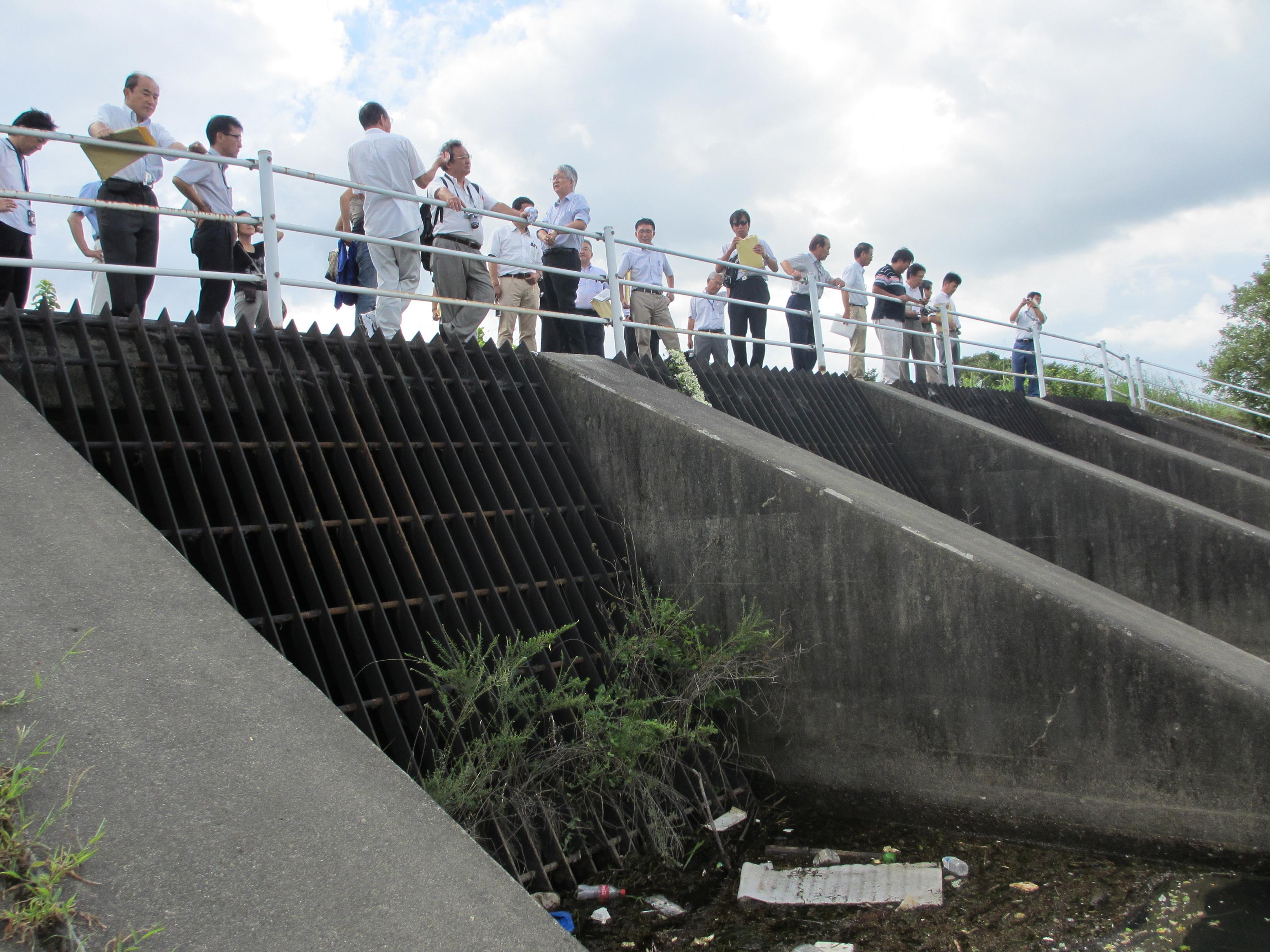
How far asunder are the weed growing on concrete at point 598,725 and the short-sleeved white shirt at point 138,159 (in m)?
3.24

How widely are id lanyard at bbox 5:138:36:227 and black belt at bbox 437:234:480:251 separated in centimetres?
257

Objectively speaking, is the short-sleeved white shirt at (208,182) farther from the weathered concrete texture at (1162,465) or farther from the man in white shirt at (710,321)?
the weathered concrete texture at (1162,465)

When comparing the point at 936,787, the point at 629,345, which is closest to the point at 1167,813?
the point at 936,787

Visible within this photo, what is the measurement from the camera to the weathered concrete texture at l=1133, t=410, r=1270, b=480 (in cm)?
1394

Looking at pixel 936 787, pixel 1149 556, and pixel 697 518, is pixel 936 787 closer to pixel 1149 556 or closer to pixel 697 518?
pixel 697 518

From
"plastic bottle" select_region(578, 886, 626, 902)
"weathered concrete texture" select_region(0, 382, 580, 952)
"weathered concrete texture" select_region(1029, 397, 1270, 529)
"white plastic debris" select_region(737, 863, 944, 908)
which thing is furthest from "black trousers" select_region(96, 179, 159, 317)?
"weathered concrete texture" select_region(1029, 397, 1270, 529)

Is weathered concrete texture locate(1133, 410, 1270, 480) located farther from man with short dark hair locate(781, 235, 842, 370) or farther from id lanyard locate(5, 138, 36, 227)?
id lanyard locate(5, 138, 36, 227)

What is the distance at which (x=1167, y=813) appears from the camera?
414 cm

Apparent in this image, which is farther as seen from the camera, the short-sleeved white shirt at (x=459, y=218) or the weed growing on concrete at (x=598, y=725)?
the short-sleeved white shirt at (x=459, y=218)

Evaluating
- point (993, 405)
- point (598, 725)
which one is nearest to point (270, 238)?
point (598, 725)

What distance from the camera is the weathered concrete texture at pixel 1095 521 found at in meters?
7.20

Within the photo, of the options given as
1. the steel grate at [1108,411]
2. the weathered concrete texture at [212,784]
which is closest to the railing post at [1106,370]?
the steel grate at [1108,411]

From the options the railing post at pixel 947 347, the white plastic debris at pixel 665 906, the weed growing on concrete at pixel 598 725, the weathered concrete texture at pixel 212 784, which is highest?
the railing post at pixel 947 347

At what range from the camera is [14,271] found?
491 centimetres
